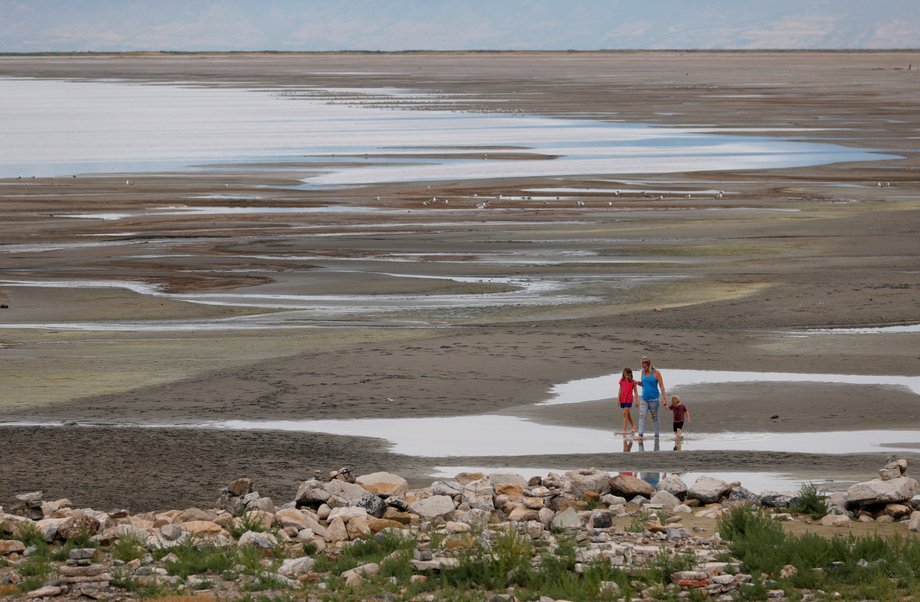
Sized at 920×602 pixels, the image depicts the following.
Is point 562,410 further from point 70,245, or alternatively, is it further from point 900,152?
point 900,152

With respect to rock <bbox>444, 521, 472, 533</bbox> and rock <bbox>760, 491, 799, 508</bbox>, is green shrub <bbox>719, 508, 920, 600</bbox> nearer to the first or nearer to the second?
rock <bbox>760, 491, 799, 508</bbox>

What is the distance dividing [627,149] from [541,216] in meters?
24.2

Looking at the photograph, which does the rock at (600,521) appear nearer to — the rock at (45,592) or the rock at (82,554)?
the rock at (82,554)

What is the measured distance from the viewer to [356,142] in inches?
2707

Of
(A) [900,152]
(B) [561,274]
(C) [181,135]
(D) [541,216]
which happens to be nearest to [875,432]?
(B) [561,274]

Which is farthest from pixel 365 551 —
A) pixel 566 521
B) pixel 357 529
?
pixel 566 521

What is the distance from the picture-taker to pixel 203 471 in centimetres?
1652

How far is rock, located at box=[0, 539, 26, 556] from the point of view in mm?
12219

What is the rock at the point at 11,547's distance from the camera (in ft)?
40.1

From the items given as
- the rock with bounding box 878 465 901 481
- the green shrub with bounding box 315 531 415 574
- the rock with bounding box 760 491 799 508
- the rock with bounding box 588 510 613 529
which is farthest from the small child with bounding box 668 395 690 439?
the green shrub with bounding box 315 531 415 574

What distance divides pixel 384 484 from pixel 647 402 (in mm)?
5244

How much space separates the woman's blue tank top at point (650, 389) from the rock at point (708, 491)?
436 cm

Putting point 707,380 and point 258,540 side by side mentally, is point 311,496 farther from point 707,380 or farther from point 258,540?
point 707,380

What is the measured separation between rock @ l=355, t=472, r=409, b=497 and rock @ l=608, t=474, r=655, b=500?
1.99 meters
